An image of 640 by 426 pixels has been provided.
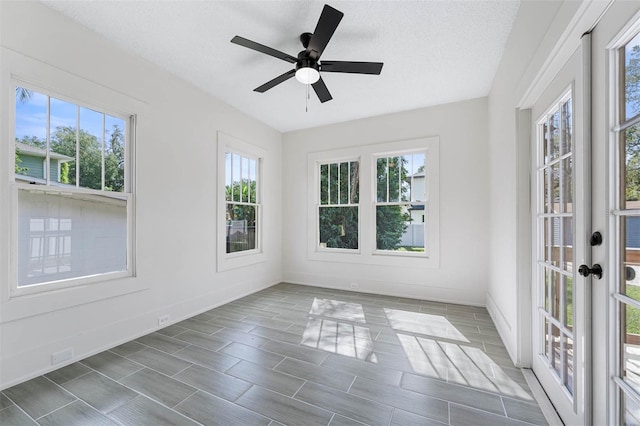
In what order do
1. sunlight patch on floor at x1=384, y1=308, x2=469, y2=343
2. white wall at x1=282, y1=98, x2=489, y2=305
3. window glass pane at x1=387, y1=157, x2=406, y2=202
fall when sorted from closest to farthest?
sunlight patch on floor at x1=384, y1=308, x2=469, y2=343 < white wall at x1=282, y1=98, x2=489, y2=305 < window glass pane at x1=387, y1=157, x2=406, y2=202

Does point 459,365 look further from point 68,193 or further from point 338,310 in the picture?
point 68,193

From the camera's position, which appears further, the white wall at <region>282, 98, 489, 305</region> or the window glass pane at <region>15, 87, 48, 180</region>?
the white wall at <region>282, 98, 489, 305</region>

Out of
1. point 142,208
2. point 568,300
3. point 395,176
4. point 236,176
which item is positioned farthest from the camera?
point 395,176

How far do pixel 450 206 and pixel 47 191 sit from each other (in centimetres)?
446

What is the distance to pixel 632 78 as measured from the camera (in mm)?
1038

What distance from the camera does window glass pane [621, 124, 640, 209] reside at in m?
1.02

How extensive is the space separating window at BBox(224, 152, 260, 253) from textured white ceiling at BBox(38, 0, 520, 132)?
104 centimetres

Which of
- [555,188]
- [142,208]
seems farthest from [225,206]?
Answer: [555,188]

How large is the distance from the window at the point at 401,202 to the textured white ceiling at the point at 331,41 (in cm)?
103

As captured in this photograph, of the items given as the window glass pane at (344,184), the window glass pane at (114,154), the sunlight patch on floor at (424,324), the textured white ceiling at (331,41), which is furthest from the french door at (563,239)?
the window glass pane at (114,154)

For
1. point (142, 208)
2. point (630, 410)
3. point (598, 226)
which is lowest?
point (630, 410)

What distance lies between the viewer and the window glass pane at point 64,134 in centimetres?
226

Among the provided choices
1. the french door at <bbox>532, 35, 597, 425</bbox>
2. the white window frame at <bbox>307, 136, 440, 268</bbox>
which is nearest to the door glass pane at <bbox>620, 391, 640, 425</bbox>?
the french door at <bbox>532, 35, 597, 425</bbox>

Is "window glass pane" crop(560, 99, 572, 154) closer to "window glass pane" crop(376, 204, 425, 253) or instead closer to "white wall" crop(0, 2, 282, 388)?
"window glass pane" crop(376, 204, 425, 253)
